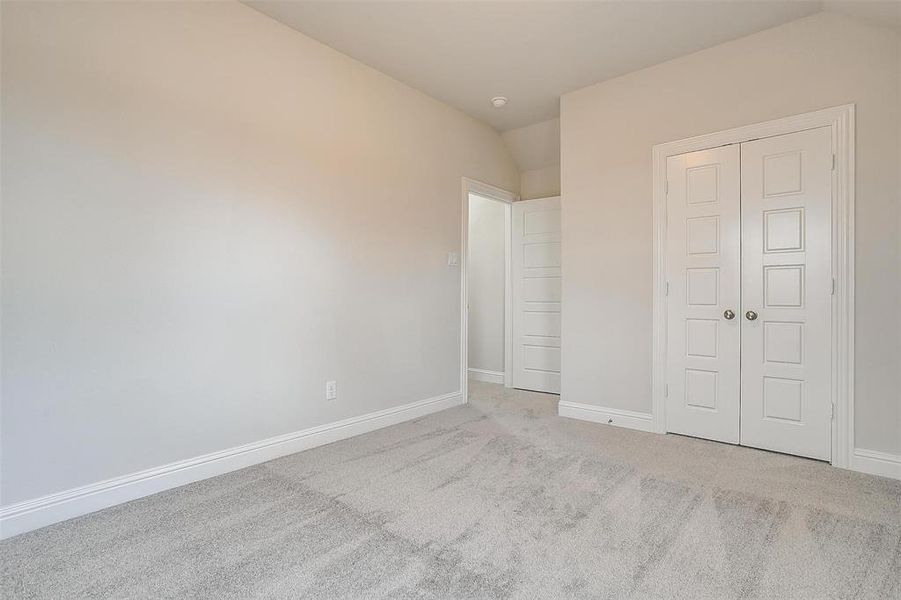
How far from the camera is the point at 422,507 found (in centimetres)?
208

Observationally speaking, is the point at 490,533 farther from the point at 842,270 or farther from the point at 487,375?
the point at 487,375

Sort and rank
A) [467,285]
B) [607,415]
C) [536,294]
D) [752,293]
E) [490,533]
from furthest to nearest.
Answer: [536,294] < [467,285] < [607,415] < [752,293] < [490,533]

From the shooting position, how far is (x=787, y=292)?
2.75 m

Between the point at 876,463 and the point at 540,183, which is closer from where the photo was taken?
the point at 876,463

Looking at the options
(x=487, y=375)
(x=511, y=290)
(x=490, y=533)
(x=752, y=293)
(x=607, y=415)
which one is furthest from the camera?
(x=487, y=375)

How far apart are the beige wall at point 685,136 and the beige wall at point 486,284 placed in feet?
4.59

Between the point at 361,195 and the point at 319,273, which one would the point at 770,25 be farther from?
the point at 319,273

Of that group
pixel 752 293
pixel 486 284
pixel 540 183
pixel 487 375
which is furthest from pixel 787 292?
pixel 487 375

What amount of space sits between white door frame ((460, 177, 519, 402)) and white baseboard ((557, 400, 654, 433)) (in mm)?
973

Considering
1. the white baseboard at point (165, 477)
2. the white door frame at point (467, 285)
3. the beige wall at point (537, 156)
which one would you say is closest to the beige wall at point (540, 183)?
the beige wall at point (537, 156)

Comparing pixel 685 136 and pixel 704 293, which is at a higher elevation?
pixel 685 136

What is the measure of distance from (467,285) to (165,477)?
9.18 feet

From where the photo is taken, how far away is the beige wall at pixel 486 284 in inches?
200

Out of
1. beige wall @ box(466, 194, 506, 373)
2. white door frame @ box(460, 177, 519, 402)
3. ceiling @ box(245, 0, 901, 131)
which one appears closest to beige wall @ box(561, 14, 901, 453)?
ceiling @ box(245, 0, 901, 131)
